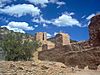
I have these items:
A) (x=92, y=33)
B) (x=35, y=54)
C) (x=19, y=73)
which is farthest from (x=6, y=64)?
(x=35, y=54)

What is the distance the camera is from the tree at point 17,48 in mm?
23109

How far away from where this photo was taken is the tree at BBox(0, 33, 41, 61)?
23109 millimetres

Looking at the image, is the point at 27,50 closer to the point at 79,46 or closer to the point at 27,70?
the point at 79,46

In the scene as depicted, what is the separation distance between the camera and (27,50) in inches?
972

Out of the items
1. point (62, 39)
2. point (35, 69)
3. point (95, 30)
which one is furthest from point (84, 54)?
point (62, 39)

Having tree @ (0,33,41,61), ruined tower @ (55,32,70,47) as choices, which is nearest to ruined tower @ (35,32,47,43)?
ruined tower @ (55,32,70,47)

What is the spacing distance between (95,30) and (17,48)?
7693 millimetres

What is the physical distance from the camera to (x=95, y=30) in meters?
19.4

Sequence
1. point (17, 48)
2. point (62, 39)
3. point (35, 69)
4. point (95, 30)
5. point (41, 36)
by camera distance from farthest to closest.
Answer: point (41, 36), point (62, 39), point (17, 48), point (95, 30), point (35, 69)

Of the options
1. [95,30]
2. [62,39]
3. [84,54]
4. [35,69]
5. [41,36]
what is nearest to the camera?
[35,69]

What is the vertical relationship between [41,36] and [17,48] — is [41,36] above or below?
above

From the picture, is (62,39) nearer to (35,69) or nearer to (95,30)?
(95,30)

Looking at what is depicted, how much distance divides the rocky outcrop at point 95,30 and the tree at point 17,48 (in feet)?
21.8

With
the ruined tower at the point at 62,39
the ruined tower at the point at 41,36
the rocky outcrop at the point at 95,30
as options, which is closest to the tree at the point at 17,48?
the rocky outcrop at the point at 95,30
